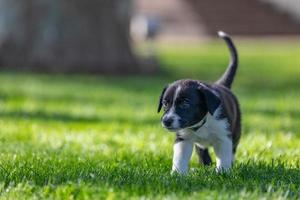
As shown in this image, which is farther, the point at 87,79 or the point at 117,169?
the point at 87,79

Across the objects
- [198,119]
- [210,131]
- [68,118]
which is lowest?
[68,118]

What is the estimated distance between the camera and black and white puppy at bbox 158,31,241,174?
614 cm

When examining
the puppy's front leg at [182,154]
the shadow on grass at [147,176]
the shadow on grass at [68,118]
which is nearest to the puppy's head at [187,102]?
the puppy's front leg at [182,154]

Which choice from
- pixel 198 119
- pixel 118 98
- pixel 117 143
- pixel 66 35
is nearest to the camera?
pixel 198 119

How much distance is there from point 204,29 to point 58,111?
75.1 feet

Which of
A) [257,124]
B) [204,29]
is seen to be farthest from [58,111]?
[204,29]

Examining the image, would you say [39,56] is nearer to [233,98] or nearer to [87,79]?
[87,79]

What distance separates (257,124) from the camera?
10.4 meters

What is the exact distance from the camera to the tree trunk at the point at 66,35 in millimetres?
19156

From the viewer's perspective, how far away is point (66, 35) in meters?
19.2

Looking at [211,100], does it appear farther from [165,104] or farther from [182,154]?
[182,154]

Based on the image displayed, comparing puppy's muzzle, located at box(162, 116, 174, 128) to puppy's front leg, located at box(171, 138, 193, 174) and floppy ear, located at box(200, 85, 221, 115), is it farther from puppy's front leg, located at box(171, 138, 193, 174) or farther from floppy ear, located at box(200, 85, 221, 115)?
puppy's front leg, located at box(171, 138, 193, 174)

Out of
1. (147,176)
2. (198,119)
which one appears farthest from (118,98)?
(147,176)

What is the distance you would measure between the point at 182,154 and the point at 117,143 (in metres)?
2.19
